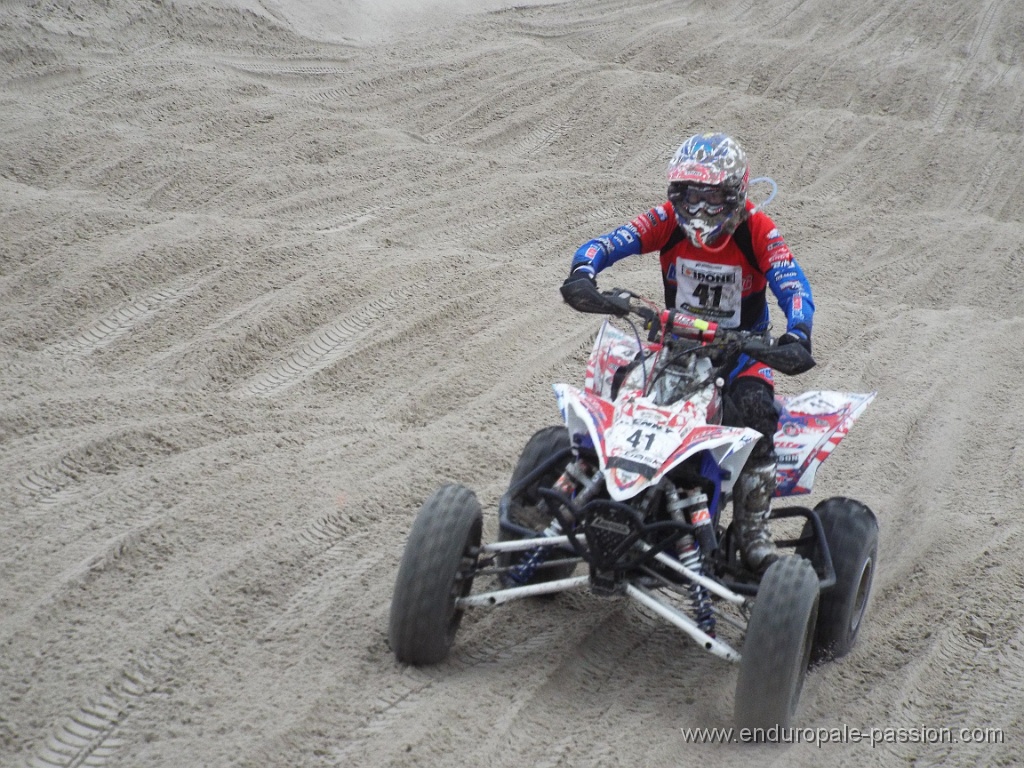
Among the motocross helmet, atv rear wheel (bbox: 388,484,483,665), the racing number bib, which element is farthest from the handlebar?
atv rear wheel (bbox: 388,484,483,665)

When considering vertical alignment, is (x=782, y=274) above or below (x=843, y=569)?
above

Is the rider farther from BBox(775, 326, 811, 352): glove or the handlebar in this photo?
the handlebar

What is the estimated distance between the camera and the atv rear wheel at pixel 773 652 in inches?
147

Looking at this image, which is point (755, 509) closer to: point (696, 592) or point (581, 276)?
point (696, 592)

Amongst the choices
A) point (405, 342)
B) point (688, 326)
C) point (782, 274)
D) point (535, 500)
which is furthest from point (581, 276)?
point (405, 342)

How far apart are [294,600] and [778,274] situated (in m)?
2.46

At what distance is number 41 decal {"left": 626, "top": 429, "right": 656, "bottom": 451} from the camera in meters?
4.03

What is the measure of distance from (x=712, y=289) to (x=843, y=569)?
1333 mm

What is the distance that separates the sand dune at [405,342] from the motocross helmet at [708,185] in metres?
1.74

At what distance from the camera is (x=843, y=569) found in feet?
14.9

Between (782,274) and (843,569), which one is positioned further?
(782,274)

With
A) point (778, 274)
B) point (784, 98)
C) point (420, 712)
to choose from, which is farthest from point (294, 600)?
point (784, 98)

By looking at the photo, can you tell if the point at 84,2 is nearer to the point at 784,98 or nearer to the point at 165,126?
the point at 165,126

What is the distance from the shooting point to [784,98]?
13211mm
